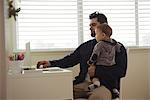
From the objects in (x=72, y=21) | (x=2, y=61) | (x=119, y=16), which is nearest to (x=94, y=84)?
(x=2, y=61)

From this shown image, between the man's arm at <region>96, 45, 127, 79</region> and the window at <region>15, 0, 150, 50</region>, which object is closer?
the man's arm at <region>96, 45, 127, 79</region>

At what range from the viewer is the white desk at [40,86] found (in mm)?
2152

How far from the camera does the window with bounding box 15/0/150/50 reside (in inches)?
131

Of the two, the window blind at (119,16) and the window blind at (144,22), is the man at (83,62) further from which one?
the window blind at (144,22)

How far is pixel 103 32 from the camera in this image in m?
2.65

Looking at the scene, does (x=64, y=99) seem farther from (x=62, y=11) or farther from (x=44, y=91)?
(x=62, y=11)

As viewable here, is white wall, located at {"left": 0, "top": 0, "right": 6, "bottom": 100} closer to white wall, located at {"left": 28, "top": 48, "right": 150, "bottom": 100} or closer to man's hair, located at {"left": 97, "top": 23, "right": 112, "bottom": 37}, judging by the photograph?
man's hair, located at {"left": 97, "top": 23, "right": 112, "bottom": 37}

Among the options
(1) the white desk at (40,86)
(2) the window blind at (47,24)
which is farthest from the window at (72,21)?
(1) the white desk at (40,86)

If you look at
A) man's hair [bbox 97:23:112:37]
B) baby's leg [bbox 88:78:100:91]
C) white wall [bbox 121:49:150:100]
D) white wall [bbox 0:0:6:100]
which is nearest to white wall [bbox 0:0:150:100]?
white wall [bbox 121:49:150:100]

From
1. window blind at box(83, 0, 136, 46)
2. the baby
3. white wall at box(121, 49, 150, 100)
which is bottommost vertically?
white wall at box(121, 49, 150, 100)

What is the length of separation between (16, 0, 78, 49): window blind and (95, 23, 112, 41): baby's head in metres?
0.79

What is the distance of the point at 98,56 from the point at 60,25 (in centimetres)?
99

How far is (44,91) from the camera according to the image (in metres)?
2.20

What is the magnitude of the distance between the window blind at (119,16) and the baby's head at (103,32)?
0.79m
